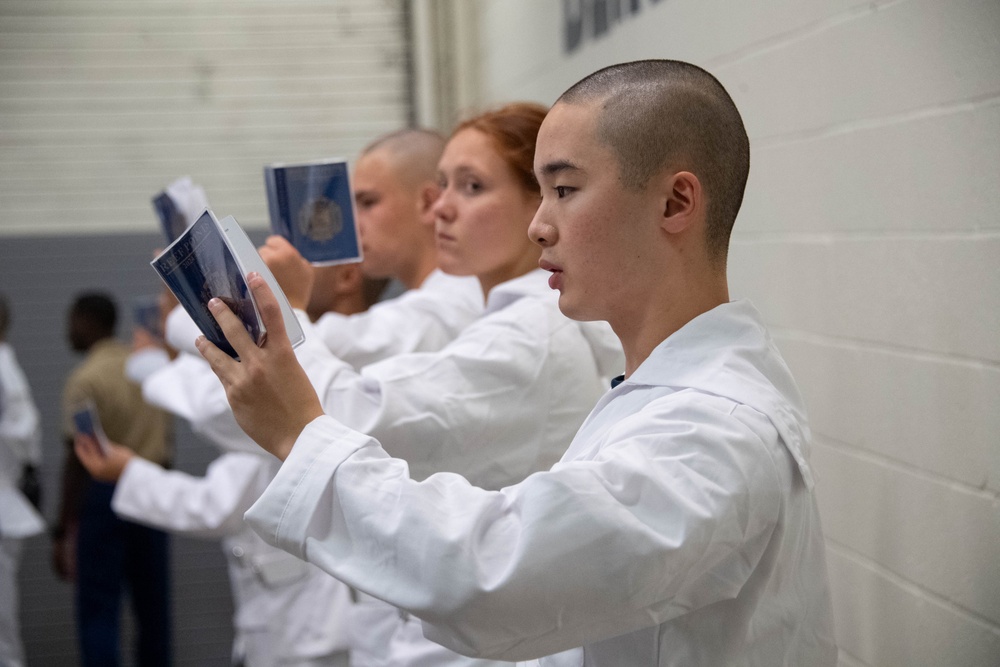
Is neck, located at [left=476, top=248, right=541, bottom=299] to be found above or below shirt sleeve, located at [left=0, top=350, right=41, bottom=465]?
above

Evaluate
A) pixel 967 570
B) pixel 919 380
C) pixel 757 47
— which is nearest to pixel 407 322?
pixel 757 47

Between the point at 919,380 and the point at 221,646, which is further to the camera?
the point at 221,646

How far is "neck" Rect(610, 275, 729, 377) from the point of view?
132 centimetres

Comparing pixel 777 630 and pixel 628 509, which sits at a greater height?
pixel 628 509

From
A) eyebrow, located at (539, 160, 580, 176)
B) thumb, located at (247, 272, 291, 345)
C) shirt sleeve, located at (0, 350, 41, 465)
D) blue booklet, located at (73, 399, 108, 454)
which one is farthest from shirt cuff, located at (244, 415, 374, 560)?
shirt sleeve, located at (0, 350, 41, 465)

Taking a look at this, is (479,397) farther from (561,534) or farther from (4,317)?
(4,317)

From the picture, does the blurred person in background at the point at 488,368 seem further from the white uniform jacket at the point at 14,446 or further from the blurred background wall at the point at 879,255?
the white uniform jacket at the point at 14,446

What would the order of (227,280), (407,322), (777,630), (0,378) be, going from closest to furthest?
(777,630)
(227,280)
(407,322)
(0,378)

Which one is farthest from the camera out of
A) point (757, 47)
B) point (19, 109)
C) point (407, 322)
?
point (19, 109)

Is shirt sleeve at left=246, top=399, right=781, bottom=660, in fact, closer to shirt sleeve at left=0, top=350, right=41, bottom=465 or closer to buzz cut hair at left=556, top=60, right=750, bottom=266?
buzz cut hair at left=556, top=60, right=750, bottom=266

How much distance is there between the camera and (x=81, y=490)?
4.70m

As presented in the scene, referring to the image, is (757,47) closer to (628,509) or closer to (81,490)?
(628,509)

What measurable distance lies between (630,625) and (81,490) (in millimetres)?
4197

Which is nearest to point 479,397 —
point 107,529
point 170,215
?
point 170,215
